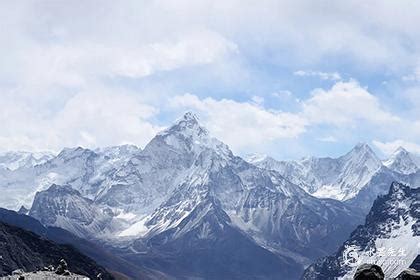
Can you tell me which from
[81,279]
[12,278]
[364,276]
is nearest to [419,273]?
[364,276]

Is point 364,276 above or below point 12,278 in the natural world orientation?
above

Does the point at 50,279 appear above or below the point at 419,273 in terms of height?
below

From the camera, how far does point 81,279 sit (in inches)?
3039

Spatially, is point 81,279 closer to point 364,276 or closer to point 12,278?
point 12,278

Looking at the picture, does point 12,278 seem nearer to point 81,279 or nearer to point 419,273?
point 81,279

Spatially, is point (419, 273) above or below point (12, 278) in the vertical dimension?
above

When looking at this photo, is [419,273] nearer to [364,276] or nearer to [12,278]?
[364,276]

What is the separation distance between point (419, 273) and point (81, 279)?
41657 mm

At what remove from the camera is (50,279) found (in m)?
77.5

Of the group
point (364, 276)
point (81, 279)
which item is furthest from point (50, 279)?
point (364, 276)

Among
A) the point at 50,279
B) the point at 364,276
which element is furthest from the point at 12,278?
the point at 364,276

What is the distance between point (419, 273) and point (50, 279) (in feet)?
145

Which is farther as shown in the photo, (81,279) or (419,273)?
(81,279)

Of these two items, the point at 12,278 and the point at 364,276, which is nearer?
the point at 364,276
